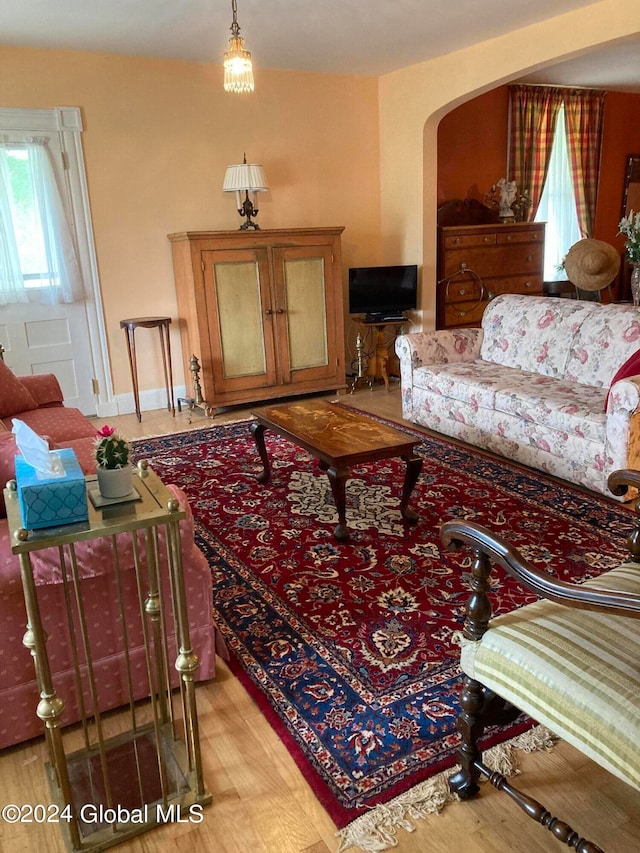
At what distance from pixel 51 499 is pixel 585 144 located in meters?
7.58

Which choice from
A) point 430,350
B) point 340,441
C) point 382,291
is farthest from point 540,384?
point 382,291

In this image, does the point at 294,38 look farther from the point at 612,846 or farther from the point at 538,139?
the point at 612,846

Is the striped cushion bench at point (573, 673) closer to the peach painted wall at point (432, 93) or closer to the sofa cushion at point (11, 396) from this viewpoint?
the sofa cushion at point (11, 396)

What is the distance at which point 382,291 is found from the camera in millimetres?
5680

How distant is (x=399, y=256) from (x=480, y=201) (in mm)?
1285

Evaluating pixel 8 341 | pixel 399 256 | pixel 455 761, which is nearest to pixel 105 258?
pixel 8 341

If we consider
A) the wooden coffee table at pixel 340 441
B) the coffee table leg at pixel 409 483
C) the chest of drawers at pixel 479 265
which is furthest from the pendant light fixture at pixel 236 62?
the chest of drawers at pixel 479 265

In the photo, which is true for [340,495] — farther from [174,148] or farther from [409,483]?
[174,148]

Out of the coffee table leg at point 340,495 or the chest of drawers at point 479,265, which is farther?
the chest of drawers at point 479,265

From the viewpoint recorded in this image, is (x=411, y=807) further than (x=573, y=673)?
Yes

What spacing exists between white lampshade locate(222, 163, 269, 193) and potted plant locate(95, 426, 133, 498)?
3.90 metres

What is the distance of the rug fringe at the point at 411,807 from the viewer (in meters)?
1.54

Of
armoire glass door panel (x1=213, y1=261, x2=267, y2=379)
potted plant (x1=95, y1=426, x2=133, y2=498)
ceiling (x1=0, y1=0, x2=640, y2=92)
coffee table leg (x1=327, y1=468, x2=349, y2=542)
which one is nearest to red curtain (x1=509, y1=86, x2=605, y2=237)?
ceiling (x1=0, y1=0, x2=640, y2=92)

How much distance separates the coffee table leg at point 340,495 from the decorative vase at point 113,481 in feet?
4.56
